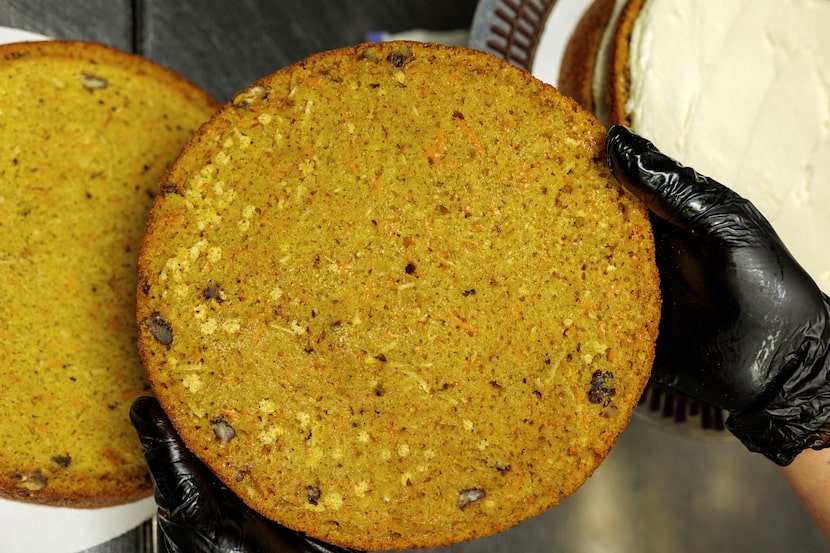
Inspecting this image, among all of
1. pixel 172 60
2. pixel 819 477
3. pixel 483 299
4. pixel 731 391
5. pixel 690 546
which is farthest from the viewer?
pixel 690 546

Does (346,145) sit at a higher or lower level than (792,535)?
higher

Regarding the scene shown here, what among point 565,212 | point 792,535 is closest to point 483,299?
point 565,212

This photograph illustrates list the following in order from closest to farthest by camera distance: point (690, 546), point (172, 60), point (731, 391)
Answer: point (731, 391) → point (172, 60) → point (690, 546)

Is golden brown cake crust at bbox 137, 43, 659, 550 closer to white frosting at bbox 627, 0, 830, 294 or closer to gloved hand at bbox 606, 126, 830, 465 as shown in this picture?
gloved hand at bbox 606, 126, 830, 465

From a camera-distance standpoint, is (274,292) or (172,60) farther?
(172,60)

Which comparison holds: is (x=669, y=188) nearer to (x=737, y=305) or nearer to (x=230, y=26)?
(x=737, y=305)

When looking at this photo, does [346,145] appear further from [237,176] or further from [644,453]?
[644,453]

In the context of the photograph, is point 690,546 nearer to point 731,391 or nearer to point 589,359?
point 731,391

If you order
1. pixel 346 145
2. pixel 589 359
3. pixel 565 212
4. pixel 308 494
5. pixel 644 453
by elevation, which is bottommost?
pixel 644 453

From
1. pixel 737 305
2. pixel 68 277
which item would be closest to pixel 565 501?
pixel 737 305
